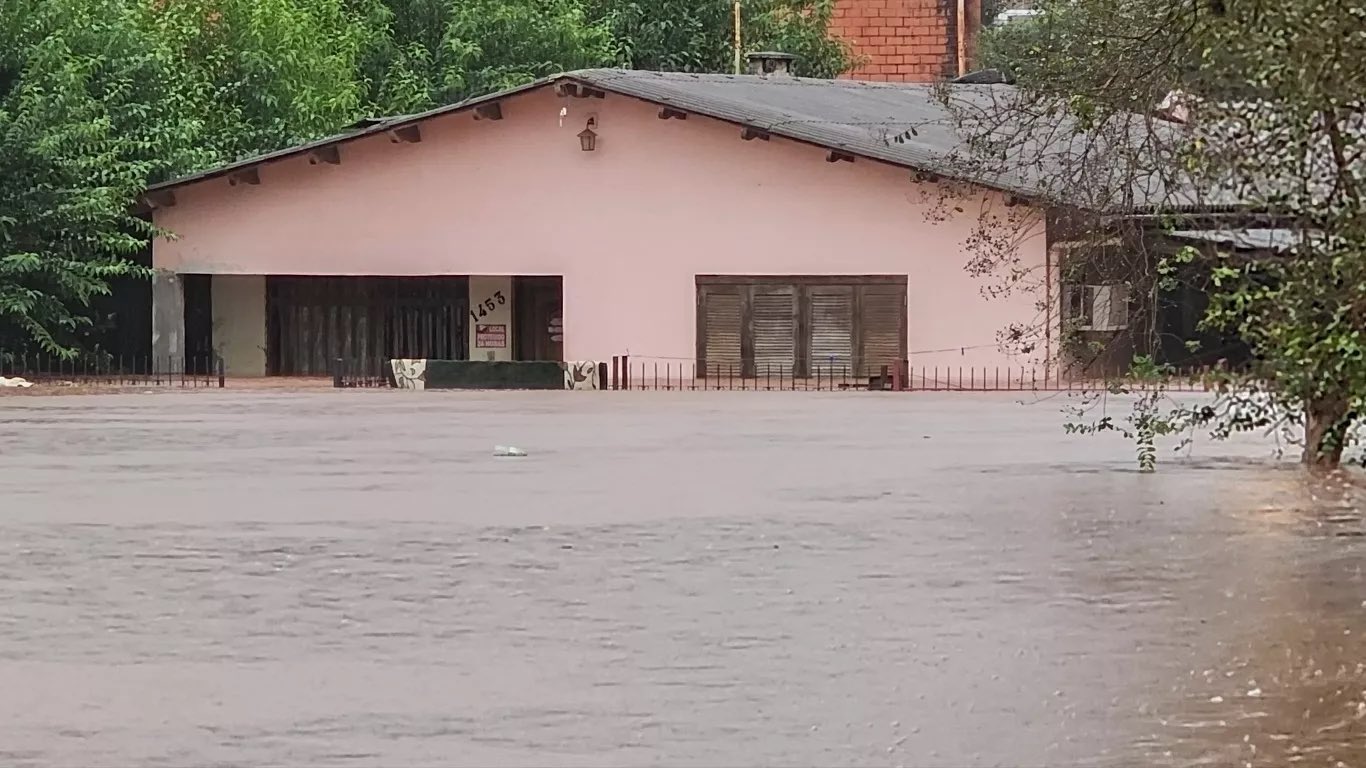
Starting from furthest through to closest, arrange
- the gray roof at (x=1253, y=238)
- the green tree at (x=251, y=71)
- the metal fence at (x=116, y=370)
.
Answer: the green tree at (x=251, y=71), the metal fence at (x=116, y=370), the gray roof at (x=1253, y=238)

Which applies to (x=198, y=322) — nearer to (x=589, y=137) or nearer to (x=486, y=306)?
(x=486, y=306)

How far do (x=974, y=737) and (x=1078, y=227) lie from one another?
9.89 m

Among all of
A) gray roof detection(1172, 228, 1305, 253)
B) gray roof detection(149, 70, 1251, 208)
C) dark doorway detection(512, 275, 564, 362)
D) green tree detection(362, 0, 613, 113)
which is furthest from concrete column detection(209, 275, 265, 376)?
gray roof detection(1172, 228, 1305, 253)

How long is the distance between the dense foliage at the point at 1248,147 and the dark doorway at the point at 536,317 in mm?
23183

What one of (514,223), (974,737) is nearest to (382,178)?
(514,223)

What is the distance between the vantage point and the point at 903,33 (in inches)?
2334

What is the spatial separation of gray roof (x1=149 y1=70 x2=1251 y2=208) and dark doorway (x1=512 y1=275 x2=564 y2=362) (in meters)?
3.82

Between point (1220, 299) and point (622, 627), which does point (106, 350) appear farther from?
point (622, 627)

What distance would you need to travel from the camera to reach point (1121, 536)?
15836mm

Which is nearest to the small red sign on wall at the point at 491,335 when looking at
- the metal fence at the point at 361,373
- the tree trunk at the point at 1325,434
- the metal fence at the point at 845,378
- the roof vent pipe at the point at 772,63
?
the metal fence at the point at 361,373

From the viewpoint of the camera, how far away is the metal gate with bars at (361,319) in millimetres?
41969

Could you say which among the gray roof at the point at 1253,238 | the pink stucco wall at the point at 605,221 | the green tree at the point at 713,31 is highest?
the green tree at the point at 713,31

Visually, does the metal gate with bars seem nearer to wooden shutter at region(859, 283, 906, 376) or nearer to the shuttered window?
the shuttered window

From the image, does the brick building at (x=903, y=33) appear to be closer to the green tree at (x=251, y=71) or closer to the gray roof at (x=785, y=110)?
the gray roof at (x=785, y=110)
